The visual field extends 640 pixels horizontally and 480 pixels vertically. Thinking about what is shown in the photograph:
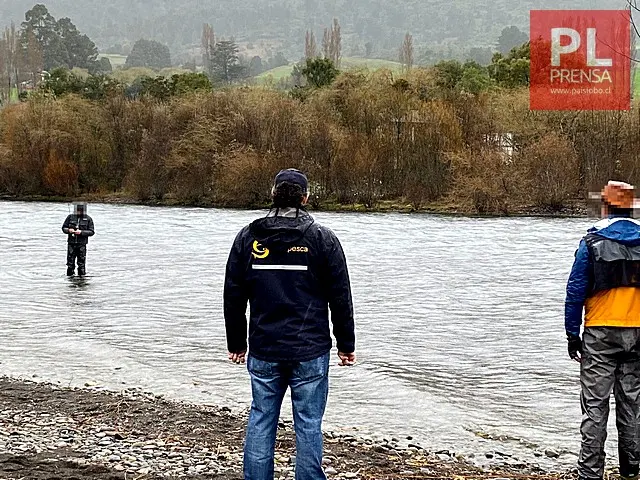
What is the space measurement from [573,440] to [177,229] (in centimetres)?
3162

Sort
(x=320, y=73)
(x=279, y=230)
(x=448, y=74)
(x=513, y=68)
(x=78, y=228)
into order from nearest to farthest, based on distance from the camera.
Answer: (x=279, y=230), (x=78, y=228), (x=448, y=74), (x=513, y=68), (x=320, y=73)

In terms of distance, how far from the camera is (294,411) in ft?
18.3

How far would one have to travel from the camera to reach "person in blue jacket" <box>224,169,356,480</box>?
17.8 ft

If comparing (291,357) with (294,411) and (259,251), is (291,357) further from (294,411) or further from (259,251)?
(259,251)

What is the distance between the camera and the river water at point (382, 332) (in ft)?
35.3

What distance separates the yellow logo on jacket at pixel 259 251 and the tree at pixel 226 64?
158 meters

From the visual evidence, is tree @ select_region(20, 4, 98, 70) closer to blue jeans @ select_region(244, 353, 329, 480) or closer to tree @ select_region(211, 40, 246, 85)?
tree @ select_region(211, 40, 246, 85)

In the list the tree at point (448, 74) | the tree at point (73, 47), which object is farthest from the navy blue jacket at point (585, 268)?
the tree at point (73, 47)

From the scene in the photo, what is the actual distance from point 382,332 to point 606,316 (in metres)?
10.3

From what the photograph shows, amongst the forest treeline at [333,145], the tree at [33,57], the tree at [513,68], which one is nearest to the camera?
the forest treeline at [333,145]

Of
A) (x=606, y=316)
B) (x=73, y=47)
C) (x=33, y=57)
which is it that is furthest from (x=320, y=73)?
(x=73, y=47)

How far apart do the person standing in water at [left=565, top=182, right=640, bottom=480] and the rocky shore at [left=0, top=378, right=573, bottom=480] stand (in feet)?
4.61

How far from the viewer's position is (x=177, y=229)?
39625 mm

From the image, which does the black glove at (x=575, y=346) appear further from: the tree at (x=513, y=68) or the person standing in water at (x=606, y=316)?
the tree at (x=513, y=68)
